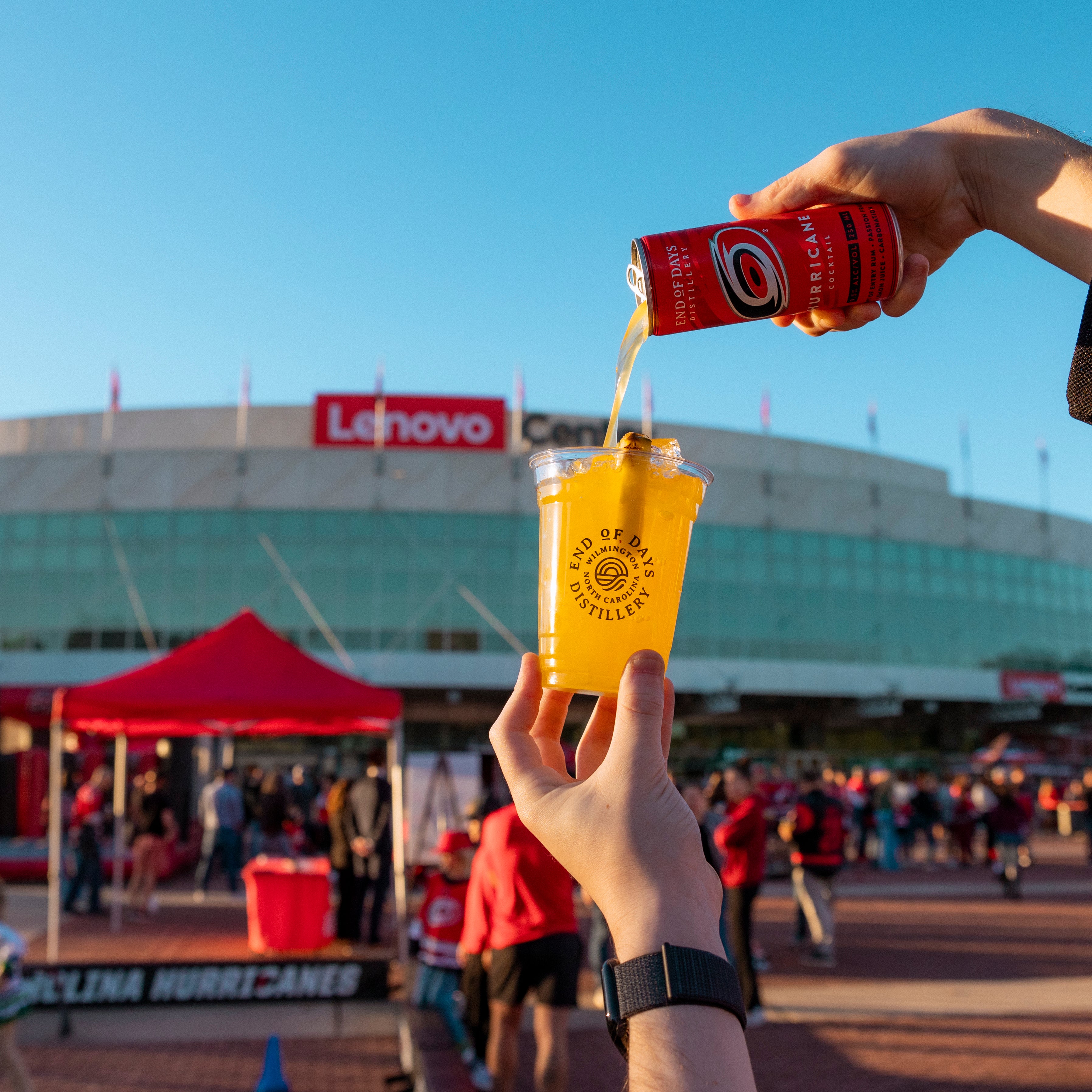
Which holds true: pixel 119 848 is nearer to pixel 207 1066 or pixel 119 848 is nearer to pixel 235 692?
pixel 235 692

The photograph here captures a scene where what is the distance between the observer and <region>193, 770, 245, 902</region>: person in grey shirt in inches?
590

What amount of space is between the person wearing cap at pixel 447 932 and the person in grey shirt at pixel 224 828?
26.4ft

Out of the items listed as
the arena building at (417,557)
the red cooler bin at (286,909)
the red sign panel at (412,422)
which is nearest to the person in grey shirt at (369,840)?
the red cooler bin at (286,909)

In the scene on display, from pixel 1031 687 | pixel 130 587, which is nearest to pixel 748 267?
pixel 130 587

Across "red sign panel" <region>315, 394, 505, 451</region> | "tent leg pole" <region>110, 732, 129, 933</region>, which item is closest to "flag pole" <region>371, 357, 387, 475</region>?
"red sign panel" <region>315, 394, 505, 451</region>

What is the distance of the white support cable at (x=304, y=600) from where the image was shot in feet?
A: 126

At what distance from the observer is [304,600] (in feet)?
128

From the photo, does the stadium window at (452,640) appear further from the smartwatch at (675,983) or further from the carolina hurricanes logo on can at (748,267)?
the smartwatch at (675,983)

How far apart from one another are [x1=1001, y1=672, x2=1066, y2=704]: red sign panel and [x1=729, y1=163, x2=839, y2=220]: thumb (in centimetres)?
4853

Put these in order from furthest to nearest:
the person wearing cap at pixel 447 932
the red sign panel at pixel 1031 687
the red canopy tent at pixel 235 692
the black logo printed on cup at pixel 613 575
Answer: the red sign panel at pixel 1031 687, the red canopy tent at pixel 235 692, the person wearing cap at pixel 447 932, the black logo printed on cup at pixel 613 575

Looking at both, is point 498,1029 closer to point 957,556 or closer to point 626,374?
point 626,374

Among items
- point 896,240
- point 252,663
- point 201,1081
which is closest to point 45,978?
Result: point 201,1081

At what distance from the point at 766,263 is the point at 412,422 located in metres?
38.3

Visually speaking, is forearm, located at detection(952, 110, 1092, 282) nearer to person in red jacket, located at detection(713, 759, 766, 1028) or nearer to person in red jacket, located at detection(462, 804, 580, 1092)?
person in red jacket, located at detection(462, 804, 580, 1092)
